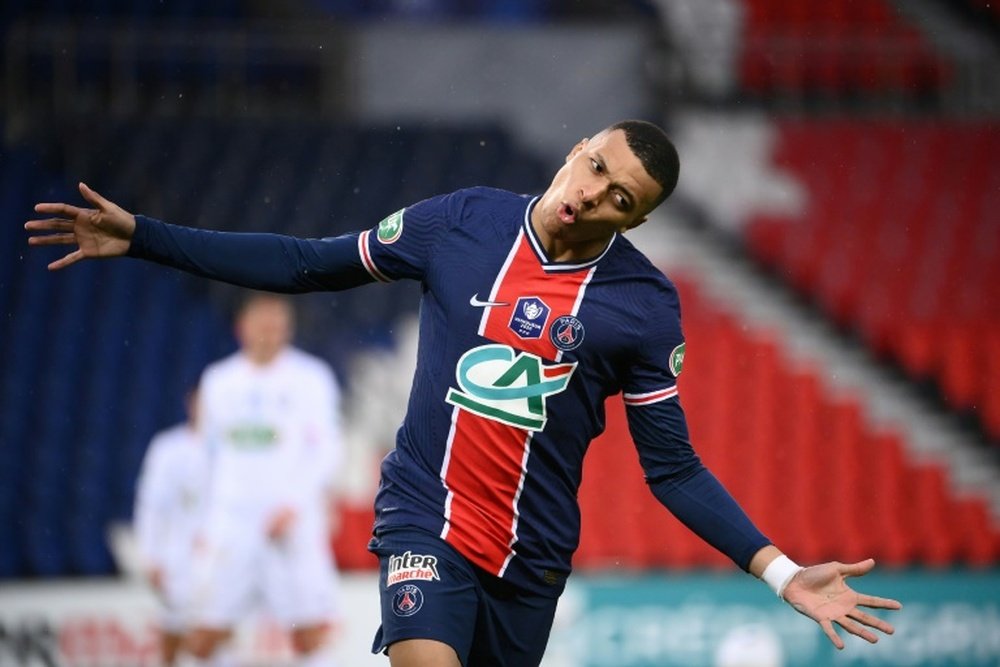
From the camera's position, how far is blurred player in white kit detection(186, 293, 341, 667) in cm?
787

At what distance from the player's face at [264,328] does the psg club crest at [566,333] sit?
13.8 feet

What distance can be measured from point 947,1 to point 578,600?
890cm

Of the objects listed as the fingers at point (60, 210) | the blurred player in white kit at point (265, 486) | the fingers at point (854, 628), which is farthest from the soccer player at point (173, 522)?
the fingers at point (854, 628)

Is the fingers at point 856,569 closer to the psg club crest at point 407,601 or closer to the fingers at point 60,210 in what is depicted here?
the psg club crest at point 407,601

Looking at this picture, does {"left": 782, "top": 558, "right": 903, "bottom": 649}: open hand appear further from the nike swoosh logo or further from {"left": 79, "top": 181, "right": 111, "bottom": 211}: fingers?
{"left": 79, "top": 181, "right": 111, "bottom": 211}: fingers

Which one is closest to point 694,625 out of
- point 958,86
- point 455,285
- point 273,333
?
point 273,333

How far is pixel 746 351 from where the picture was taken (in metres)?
11.6

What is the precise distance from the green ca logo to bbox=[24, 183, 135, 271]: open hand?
886 millimetres

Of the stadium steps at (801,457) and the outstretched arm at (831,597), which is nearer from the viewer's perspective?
the outstretched arm at (831,597)

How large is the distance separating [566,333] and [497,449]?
339 millimetres

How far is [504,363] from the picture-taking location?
150 inches

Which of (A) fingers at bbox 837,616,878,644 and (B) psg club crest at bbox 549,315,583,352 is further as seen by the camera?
(B) psg club crest at bbox 549,315,583,352

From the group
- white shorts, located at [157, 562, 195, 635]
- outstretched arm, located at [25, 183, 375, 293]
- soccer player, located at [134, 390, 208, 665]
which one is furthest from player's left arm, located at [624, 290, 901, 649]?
white shorts, located at [157, 562, 195, 635]

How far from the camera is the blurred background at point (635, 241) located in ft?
29.2
